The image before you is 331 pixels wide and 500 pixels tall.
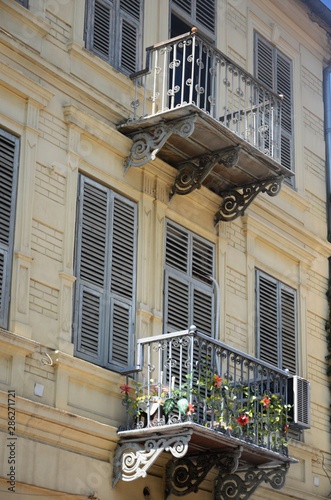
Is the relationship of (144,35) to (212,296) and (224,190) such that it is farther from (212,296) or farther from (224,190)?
(212,296)

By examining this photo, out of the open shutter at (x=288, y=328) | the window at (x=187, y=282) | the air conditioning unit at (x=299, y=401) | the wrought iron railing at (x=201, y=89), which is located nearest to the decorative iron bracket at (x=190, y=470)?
the air conditioning unit at (x=299, y=401)

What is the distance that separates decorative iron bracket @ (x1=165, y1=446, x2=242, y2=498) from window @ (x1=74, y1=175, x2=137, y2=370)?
129cm

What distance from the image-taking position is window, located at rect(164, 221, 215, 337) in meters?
14.5

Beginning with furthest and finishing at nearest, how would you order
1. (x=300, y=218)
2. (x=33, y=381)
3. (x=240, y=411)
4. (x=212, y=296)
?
(x=300, y=218)
(x=212, y=296)
(x=240, y=411)
(x=33, y=381)

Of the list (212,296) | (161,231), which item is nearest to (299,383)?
(212,296)

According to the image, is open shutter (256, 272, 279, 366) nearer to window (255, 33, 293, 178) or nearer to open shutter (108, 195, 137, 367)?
window (255, 33, 293, 178)

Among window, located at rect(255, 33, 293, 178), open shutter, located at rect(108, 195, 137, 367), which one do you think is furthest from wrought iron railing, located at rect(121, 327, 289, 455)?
window, located at rect(255, 33, 293, 178)

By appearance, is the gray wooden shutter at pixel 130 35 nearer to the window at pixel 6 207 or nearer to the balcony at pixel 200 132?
the balcony at pixel 200 132

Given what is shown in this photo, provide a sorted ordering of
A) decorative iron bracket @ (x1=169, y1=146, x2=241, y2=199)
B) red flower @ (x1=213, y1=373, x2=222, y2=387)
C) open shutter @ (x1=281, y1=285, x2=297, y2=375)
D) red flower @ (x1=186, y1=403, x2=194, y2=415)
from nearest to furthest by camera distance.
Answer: red flower @ (x1=186, y1=403, x2=194, y2=415)
red flower @ (x1=213, y1=373, x2=222, y2=387)
decorative iron bracket @ (x1=169, y1=146, x2=241, y2=199)
open shutter @ (x1=281, y1=285, x2=297, y2=375)

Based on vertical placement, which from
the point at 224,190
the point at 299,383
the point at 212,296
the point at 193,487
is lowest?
the point at 193,487

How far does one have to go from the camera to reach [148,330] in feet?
45.8

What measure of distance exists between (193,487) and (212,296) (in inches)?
110

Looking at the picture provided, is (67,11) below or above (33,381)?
above

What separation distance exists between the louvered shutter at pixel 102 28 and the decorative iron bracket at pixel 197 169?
168 centimetres
